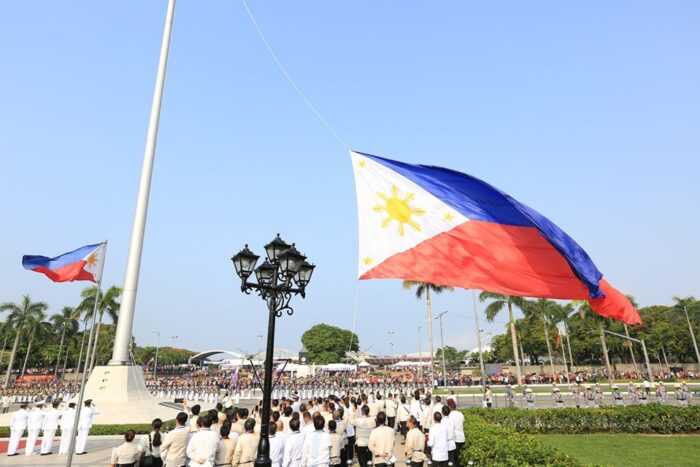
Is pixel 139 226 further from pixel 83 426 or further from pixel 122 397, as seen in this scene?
pixel 83 426

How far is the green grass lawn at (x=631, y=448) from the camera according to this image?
41.3 ft

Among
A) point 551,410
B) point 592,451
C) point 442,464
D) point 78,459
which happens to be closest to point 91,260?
point 78,459

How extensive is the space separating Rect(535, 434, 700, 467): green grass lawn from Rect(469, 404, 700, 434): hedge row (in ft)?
2.64

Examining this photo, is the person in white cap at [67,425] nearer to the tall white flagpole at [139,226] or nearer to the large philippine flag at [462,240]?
the tall white flagpole at [139,226]

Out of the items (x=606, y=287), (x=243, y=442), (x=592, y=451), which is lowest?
(x=592, y=451)

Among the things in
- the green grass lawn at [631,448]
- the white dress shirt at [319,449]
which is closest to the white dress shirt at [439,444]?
the white dress shirt at [319,449]

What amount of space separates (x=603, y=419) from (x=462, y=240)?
15214 mm

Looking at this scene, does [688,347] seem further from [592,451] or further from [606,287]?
[606,287]

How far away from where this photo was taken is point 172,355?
140625mm

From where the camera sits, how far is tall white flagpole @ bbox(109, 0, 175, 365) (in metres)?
23.2

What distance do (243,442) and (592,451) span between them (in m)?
12.5

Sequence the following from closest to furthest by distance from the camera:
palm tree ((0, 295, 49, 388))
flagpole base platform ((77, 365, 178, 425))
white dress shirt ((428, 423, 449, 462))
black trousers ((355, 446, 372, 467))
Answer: white dress shirt ((428, 423, 449, 462)) < black trousers ((355, 446, 372, 467)) < flagpole base platform ((77, 365, 178, 425)) < palm tree ((0, 295, 49, 388))

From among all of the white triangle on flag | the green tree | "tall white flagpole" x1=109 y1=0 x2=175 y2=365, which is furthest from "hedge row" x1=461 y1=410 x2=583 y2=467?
the green tree

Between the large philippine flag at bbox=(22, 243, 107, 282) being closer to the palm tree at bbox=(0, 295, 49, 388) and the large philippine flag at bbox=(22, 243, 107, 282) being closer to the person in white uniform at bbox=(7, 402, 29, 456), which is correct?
the person in white uniform at bbox=(7, 402, 29, 456)
